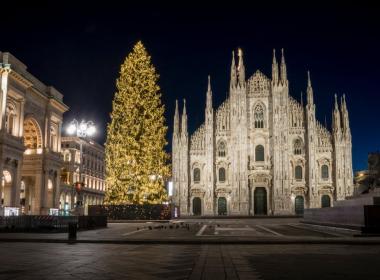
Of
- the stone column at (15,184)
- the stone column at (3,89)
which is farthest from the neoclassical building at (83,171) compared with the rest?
the stone column at (3,89)

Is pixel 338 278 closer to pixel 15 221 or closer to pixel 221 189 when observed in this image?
pixel 15 221

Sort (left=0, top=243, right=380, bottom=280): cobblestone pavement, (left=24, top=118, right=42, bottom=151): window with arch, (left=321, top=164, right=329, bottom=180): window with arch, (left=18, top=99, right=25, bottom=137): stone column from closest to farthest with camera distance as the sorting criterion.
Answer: (left=0, top=243, right=380, bottom=280): cobblestone pavement
(left=18, top=99, right=25, bottom=137): stone column
(left=24, top=118, right=42, bottom=151): window with arch
(left=321, top=164, right=329, bottom=180): window with arch

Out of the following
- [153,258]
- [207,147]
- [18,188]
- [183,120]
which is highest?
[183,120]

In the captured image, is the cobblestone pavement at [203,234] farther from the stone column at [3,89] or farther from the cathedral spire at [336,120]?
the cathedral spire at [336,120]

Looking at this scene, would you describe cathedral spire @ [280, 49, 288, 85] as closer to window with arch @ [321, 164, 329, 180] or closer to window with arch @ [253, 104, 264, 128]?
window with arch @ [253, 104, 264, 128]

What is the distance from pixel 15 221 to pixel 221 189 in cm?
4232

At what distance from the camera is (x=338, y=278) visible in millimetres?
8445

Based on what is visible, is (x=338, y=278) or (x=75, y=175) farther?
(x=75, y=175)

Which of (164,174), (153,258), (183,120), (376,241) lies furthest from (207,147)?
(153,258)

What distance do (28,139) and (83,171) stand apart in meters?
30.9

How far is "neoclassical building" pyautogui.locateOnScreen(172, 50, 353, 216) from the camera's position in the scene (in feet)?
205

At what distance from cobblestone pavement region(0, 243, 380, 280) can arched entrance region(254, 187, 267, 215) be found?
167 ft

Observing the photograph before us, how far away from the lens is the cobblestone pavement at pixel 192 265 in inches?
347

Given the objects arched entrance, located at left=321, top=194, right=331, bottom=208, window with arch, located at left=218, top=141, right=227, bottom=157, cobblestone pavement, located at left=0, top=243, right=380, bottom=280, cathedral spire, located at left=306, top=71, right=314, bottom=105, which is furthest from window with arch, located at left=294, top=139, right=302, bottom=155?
cobblestone pavement, located at left=0, top=243, right=380, bottom=280
